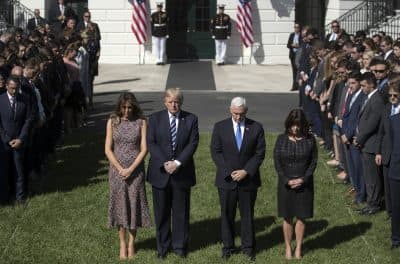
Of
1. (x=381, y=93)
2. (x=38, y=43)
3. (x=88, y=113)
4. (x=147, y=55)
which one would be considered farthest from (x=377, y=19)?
(x=381, y=93)

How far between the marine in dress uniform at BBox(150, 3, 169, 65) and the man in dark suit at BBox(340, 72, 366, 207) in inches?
681

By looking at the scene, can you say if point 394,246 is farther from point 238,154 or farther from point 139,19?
point 139,19

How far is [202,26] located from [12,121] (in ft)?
64.2

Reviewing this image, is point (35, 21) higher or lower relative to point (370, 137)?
higher

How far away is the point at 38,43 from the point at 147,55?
13872 mm

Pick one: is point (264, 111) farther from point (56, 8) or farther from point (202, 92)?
point (56, 8)

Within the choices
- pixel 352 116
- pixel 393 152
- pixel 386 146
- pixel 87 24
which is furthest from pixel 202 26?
pixel 393 152

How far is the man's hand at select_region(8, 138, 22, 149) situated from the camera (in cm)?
1288

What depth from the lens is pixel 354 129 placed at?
42.4 ft

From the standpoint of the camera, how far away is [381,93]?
12.4 metres

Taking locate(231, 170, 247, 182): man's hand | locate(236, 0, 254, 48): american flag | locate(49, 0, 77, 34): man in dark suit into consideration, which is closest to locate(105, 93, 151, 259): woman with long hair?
locate(231, 170, 247, 182): man's hand

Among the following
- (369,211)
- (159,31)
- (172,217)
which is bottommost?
(369,211)

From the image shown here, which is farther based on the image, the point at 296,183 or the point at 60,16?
the point at 60,16

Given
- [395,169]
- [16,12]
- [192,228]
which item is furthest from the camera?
[16,12]
